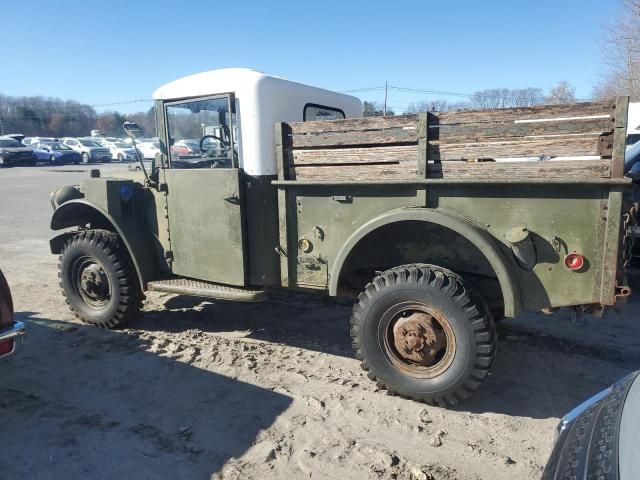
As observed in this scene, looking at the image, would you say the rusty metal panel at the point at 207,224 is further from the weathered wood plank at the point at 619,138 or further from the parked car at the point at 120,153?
the parked car at the point at 120,153

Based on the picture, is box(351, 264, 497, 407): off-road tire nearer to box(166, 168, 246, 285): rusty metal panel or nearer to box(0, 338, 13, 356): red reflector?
box(166, 168, 246, 285): rusty metal panel

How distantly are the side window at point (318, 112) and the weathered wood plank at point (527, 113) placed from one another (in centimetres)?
155

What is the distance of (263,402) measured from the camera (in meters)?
3.58

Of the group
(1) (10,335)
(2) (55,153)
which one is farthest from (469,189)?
(2) (55,153)

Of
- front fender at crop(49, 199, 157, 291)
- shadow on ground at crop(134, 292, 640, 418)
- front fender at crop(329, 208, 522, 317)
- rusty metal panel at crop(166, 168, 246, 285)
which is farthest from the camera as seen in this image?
front fender at crop(49, 199, 157, 291)

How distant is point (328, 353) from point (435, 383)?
1228mm

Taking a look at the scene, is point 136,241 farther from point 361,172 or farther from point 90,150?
point 90,150

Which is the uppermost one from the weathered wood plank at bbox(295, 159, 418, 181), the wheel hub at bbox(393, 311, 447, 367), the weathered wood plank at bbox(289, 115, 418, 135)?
the weathered wood plank at bbox(289, 115, 418, 135)

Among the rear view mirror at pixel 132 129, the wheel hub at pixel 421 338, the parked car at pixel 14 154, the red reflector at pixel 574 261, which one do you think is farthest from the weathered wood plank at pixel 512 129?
the parked car at pixel 14 154

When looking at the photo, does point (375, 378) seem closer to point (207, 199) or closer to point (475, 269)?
point (475, 269)

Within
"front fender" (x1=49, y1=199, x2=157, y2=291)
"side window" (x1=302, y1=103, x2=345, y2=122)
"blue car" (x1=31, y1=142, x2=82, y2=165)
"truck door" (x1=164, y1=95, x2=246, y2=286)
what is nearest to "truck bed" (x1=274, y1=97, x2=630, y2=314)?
"truck door" (x1=164, y1=95, x2=246, y2=286)

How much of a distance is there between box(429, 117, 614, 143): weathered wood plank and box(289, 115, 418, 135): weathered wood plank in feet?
0.65

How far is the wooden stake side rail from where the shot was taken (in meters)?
2.93

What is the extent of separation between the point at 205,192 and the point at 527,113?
2.55 meters
